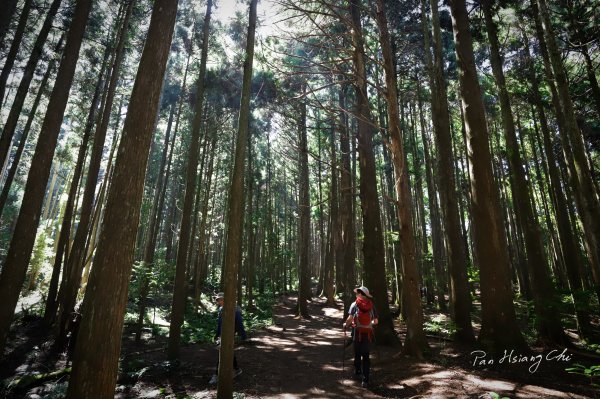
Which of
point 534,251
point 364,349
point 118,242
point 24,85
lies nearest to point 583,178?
point 534,251

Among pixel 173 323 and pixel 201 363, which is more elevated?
pixel 173 323

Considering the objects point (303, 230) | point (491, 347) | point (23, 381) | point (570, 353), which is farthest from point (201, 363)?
point (303, 230)

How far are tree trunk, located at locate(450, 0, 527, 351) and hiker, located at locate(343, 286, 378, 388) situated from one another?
8.38 feet

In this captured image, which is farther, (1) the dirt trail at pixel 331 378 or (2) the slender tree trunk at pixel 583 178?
(2) the slender tree trunk at pixel 583 178

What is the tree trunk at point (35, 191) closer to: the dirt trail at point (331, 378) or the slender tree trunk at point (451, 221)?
the dirt trail at point (331, 378)

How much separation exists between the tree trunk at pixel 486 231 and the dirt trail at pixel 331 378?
88 cm

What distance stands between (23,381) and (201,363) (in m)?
3.52

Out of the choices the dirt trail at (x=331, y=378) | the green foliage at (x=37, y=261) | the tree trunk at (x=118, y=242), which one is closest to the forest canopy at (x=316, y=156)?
the tree trunk at (x=118, y=242)

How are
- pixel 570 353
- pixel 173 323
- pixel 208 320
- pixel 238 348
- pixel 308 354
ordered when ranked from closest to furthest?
1. pixel 570 353
2. pixel 173 323
3. pixel 308 354
4. pixel 238 348
5. pixel 208 320


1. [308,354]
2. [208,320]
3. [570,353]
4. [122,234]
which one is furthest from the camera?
[208,320]

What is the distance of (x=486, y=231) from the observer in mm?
6812

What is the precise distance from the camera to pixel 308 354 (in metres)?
8.98

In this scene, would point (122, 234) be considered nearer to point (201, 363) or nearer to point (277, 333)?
point (201, 363)

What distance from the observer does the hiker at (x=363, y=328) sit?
592 centimetres
